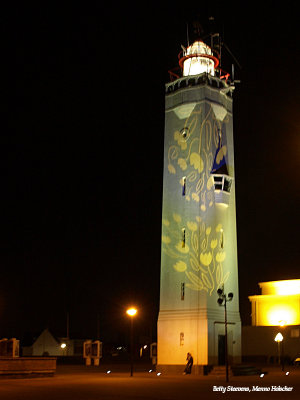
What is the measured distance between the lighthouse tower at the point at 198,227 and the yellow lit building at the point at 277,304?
18.1m

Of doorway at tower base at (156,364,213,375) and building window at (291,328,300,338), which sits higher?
building window at (291,328,300,338)

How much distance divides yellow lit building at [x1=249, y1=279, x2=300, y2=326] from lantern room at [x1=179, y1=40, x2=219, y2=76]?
24.7 meters

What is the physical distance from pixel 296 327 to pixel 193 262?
60.2 feet

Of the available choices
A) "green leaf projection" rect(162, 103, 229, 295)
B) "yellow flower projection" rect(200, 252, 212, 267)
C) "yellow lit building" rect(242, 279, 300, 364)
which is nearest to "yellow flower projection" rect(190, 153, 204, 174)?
"green leaf projection" rect(162, 103, 229, 295)

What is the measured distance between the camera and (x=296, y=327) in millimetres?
49094

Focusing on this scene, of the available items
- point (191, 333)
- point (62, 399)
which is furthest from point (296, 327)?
point (62, 399)

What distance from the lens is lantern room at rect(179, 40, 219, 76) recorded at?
38969mm

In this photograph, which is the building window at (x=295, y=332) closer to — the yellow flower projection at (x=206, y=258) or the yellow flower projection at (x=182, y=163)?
the yellow flower projection at (x=206, y=258)

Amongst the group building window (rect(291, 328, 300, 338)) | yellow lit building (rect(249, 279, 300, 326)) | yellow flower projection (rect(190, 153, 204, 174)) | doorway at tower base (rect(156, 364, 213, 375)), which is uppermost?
yellow flower projection (rect(190, 153, 204, 174))

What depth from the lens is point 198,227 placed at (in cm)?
3538

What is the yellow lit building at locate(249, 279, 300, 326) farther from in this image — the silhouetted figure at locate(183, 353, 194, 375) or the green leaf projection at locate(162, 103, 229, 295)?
the silhouetted figure at locate(183, 353, 194, 375)

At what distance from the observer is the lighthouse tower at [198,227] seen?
114ft

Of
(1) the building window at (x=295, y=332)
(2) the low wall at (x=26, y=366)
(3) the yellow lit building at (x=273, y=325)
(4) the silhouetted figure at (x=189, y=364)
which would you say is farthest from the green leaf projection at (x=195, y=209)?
(1) the building window at (x=295, y=332)

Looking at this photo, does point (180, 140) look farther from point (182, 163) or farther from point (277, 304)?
point (277, 304)
